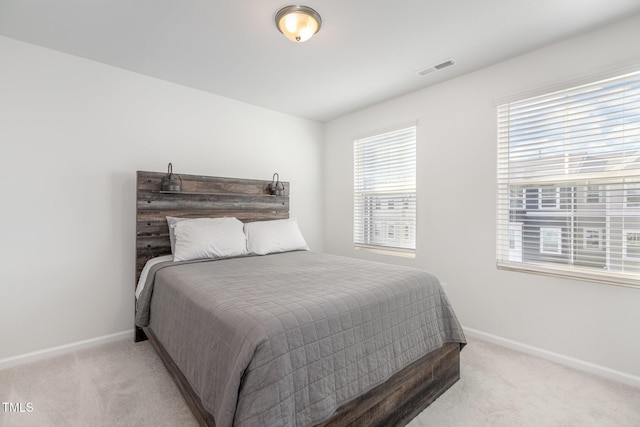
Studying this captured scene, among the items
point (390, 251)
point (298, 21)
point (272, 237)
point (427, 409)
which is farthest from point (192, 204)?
point (427, 409)

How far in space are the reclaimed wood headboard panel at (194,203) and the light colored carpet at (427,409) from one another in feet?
2.75

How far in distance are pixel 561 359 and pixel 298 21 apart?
10.5 ft

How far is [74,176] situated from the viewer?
2.44m

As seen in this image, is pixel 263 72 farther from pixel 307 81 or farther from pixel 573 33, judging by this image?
pixel 573 33

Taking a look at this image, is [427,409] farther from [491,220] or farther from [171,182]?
[171,182]

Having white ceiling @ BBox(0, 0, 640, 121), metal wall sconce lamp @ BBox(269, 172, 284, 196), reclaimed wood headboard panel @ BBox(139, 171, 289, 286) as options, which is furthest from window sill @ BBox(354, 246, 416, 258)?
white ceiling @ BBox(0, 0, 640, 121)

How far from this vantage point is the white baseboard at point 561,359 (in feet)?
6.51

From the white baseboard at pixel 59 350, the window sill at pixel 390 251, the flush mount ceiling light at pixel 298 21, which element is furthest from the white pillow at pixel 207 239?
the flush mount ceiling light at pixel 298 21

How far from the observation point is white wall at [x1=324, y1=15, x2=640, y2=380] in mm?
2043

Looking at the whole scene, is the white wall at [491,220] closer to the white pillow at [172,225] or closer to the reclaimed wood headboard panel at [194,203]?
the reclaimed wood headboard panel at [194,203]

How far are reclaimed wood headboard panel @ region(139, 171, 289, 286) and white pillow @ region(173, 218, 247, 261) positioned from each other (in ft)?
0.83

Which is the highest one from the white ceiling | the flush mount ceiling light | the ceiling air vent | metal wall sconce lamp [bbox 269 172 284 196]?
the ceiling air vent

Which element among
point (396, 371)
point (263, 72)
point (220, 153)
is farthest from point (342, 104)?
point (396, 371)

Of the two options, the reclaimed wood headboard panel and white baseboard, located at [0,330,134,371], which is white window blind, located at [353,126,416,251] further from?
white baseboard, located at [0,330,134,371]
